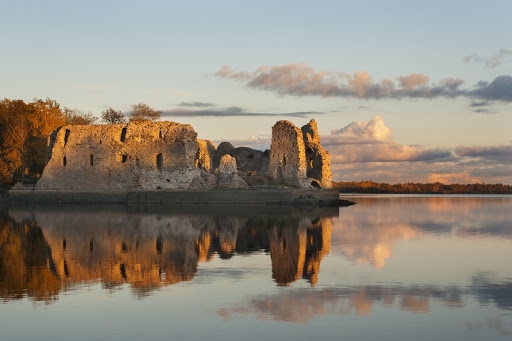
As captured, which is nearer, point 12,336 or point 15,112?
point 12,336

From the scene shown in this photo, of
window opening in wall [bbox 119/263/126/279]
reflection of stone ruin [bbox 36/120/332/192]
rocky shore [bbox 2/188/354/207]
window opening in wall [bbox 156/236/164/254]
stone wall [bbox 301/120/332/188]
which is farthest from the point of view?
stone wall [bbox 301/120/332/188]

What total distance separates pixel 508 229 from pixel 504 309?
70.6ft

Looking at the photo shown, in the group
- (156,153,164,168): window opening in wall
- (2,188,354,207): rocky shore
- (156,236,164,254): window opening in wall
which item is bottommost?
(2,188,354,207): rocky shore

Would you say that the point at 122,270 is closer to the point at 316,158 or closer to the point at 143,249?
the point at 143,249

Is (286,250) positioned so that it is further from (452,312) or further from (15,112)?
(15,112)

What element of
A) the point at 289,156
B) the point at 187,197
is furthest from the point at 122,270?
the point at 289,156

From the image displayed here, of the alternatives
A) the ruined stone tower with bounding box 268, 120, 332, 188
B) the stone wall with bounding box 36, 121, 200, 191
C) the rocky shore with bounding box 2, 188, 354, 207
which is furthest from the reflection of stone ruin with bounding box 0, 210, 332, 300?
the ruined stone tower with bounding box 268, 120, 332, 188

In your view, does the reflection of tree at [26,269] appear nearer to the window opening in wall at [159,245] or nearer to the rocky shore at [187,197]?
the window opening in wall at [159,245]

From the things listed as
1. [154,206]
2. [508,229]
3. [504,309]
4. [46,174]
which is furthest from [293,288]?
[46,174]

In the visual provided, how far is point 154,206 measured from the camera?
180ft

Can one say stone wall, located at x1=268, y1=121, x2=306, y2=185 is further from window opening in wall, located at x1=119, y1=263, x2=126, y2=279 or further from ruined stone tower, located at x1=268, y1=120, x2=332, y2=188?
window opening in wall, located at x1=119, y1=263, x2=126, y2=279

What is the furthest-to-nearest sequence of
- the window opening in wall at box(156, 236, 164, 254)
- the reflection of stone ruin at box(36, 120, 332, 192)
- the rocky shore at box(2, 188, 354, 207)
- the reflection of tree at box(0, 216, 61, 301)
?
the reflection of stone ruin at box(36, 120, 332, 192)
the rocky shore at box(2, 188, 354, 207)
the window opening in wall at box(156, 236, 164, 254)
the reflection of tree at box(0, 216, 61, 301)

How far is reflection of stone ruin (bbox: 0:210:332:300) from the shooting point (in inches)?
585

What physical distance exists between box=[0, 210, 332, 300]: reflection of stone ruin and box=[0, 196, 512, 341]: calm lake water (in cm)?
6
